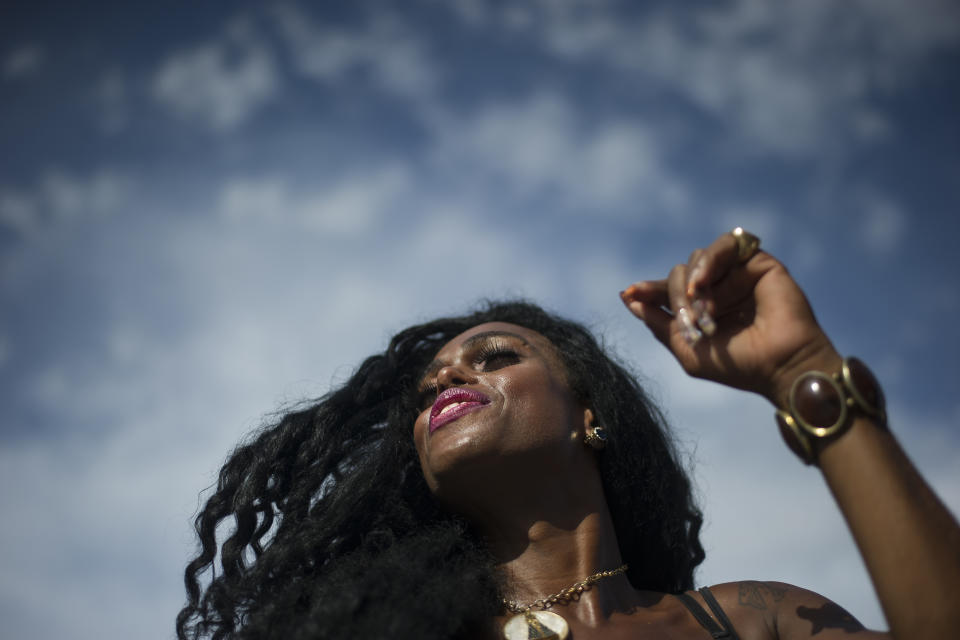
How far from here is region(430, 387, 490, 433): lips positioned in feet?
15.9

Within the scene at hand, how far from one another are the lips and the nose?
3.7 inches

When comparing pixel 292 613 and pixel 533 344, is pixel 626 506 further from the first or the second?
pixel 292 613

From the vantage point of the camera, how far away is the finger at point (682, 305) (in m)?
3.30

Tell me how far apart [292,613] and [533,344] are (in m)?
2.45

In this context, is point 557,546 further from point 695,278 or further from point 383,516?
point 695,278

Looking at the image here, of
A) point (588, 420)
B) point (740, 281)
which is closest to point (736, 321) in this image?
point (740, 281)

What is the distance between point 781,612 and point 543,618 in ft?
4.22

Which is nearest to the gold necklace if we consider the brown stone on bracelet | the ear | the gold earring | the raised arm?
the gold earring

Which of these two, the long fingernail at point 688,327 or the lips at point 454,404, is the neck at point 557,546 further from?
the long fingernail at point 688,327

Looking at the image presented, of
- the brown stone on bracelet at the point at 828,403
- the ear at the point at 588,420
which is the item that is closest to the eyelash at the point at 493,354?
the ear at the point at 588,420

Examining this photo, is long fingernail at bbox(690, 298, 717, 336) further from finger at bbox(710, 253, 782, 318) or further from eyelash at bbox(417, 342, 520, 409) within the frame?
eyelash at bbox(417, 342, 520, 409)

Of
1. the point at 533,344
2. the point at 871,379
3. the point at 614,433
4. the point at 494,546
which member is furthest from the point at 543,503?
the point at 871,379

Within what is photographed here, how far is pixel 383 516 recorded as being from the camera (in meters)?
5.33

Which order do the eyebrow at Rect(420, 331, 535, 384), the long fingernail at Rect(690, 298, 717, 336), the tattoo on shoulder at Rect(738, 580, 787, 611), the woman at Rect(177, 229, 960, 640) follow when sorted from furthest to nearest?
the eyebrow at Rect(420, 331, 535, 384), the tattoo on shoulder at Rect(738, 580, 787, 611), the long fingernail at Rect(690, 298, 717, 336), the woman at Rect(177, 229, 960, 640)
